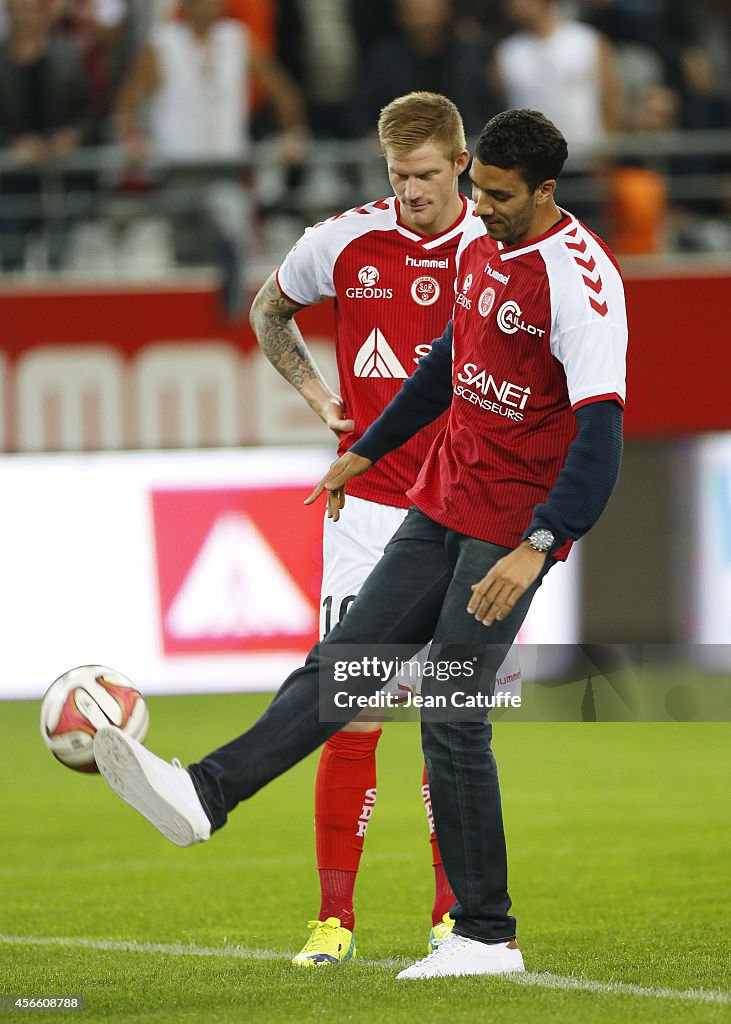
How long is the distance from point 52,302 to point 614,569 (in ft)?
14.4

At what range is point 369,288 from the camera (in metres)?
5.30

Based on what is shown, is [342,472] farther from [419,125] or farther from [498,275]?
[419,125]

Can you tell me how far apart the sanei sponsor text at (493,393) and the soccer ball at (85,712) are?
1.30 m

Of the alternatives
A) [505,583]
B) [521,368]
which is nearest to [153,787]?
[505,583]

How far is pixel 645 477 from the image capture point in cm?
1211

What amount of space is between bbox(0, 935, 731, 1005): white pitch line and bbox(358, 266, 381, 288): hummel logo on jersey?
81.8 inches

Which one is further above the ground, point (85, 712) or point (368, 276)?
point (368, 276)

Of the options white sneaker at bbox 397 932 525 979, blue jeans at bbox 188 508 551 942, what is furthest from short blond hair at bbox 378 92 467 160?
white sneaker at bbox 397 932 525 979

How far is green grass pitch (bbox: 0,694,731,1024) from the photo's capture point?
4254 mm

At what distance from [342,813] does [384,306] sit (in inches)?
62.3

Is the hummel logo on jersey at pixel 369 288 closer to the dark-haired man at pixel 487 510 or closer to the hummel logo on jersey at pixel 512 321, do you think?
the dark-haired man at pixel 487 510

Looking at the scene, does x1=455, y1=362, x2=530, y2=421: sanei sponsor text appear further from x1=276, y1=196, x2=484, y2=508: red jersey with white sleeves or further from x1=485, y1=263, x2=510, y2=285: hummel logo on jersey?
x1=276, y1=196, x2=484, y2=508: red jersey with white sleeves

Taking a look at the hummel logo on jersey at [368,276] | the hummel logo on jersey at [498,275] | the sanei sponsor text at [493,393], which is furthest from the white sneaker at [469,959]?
the hummel logo on jersey at [368,276]

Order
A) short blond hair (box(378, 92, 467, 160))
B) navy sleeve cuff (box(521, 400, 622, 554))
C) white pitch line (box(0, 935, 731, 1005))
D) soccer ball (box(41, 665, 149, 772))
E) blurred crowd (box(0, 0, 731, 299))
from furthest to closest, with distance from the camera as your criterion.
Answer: blurred crowd (box(0, 0, 731, 299)) < short blond hair (box(378, 92, 467, 160)) < soccer ball (box(41, 665, 149, 772)) < white pitch line (box(0, 935, 731, 1005)) < navy sleeve cuff (box(521, 400, 622, 554))
